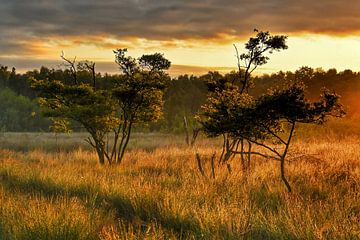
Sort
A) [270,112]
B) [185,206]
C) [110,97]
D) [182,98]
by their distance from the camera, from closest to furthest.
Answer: [185,206] → [270,112] → [110,97] → [182,98]

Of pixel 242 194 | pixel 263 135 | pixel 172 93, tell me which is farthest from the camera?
pixel 172 93

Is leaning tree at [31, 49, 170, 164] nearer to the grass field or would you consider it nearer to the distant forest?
the grass field

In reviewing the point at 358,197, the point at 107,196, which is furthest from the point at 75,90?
the point at 358,197

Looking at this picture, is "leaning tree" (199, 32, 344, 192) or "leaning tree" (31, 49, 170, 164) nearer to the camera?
"leaning tree" (199, 32, 344, 192)

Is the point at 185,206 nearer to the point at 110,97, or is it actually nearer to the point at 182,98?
the point at 110,97

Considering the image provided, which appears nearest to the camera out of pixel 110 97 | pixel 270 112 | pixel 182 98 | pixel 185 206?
pixel 185 206

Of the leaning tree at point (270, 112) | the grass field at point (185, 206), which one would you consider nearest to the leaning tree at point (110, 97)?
the grass field at point (185, 206)

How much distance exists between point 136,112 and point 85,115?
7.64 feet

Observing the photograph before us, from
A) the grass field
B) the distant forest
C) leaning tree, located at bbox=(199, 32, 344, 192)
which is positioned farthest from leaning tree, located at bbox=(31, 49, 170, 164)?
the distant forest

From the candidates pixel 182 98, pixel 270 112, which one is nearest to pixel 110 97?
pixel 270 112

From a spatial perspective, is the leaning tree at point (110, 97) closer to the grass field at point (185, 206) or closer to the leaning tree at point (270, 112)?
the grass field at point (185, 206)

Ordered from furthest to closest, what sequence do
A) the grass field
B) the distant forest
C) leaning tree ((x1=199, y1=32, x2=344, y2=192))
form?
the distant forest → leaning tree ((x1=199, y1=32, x2=344, y2=192)) → the grass field

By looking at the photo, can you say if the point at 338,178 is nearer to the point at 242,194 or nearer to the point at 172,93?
the point at 242,194

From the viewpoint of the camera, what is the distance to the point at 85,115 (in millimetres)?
18219
